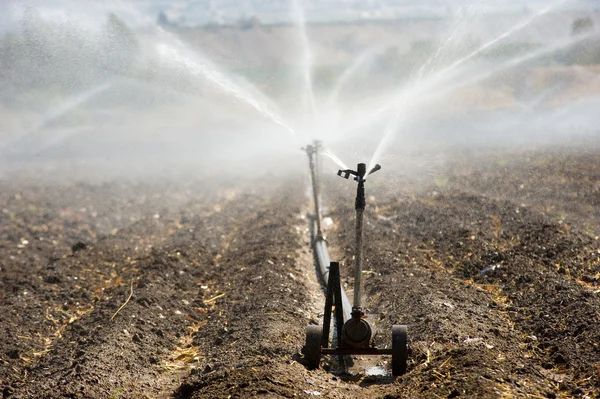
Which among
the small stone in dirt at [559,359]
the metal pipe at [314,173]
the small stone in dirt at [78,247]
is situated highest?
the metal pipe at [314,173]

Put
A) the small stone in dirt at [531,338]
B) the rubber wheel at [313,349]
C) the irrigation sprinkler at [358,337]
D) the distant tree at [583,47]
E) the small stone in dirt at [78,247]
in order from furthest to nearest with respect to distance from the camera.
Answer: the distant tree at [583,47] < the small stone in dirt at [78,247] < the small stone in dirt at [531,338] < the rubber wheel at [313,349] < the irrigation sprinkler at [358,337]

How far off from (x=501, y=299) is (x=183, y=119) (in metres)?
30.3

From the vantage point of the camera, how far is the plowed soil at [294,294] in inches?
250

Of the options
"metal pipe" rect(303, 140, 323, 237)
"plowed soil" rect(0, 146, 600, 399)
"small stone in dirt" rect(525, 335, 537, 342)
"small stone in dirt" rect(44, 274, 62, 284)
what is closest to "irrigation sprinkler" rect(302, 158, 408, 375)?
"plowed soil" rect(0, 146, 600, 399)

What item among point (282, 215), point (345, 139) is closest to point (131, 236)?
point (282, 215)

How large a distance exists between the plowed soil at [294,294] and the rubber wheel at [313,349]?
4.3 inches

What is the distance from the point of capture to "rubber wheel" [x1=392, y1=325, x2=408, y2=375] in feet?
21.0

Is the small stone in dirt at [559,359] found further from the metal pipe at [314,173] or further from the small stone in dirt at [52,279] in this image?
the small stone in dirt at [52,279]

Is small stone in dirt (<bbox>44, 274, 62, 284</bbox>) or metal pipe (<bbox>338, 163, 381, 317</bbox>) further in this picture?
small stone in dirt (<bbox>44, 274, 62, 284</bbox>)

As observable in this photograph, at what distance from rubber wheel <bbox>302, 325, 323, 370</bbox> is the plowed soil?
0.36 ft

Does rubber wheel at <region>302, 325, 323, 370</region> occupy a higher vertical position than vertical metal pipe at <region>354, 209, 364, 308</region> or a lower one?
lower

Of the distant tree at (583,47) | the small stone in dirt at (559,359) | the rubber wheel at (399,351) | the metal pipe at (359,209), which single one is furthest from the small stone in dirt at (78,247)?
the distant tree at (583,47)

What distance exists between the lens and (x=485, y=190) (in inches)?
658

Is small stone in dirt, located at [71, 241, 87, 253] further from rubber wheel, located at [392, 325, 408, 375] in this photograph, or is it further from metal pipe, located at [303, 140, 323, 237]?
rubber wheel, located at [392, 325, 408, 375]
